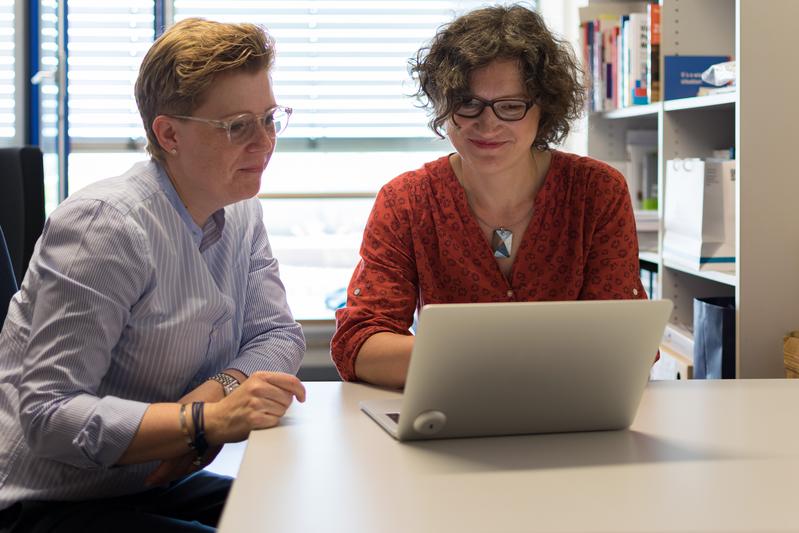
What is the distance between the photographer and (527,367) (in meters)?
1.08

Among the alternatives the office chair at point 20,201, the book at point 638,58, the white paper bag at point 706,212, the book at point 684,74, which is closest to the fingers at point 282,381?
the office chair at point 20,201

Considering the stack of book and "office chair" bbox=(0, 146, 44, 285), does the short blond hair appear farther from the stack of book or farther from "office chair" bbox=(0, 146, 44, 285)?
the stack of book

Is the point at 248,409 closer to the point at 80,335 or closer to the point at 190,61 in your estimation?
the point at 80,335

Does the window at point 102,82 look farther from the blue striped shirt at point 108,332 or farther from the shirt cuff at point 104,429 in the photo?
the shirt cuff at point 104,429

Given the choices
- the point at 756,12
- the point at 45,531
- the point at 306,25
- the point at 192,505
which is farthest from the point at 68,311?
the point at 306,25

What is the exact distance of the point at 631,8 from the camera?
310cm

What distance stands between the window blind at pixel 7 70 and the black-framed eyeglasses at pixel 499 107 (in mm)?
2516

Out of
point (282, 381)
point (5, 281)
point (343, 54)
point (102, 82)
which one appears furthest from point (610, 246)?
point (102, 82)

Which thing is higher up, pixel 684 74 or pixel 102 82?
pixel 102 82

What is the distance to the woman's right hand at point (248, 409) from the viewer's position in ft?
3.91

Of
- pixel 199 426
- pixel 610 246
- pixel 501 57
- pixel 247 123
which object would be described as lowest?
pixel 199 426

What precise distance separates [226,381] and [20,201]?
908mm

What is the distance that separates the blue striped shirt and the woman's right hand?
0.34ft

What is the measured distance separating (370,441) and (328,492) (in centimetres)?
19
